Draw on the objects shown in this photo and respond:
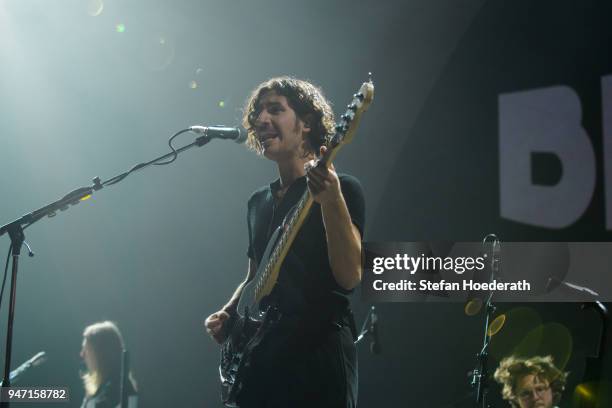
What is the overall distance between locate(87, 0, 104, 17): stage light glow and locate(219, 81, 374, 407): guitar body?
331 centimetres

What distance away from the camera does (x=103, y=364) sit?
414cm

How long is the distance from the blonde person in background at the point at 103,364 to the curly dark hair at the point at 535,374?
7.45 feet

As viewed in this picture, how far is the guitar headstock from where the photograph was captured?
64.9 inches

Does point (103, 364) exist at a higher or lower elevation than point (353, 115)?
lower

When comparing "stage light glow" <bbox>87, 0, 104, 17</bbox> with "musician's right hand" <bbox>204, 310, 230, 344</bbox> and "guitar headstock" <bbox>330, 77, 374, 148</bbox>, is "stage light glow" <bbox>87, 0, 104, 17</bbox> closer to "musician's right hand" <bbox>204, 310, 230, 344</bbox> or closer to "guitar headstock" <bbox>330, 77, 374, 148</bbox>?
"musician's right hand" <bbox>204, 310, 230, 344</bbox>

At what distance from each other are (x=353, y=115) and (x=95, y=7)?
3648 millimetres

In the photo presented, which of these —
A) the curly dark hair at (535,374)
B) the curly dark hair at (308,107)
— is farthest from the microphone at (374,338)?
the curly dark hair at (308,107)

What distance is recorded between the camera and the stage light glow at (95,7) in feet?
15.3

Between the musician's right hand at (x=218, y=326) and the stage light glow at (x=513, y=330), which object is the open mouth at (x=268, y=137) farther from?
the stage light glow at (x=513, y=330)

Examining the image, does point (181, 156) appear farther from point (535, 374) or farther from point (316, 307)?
point (316, 307)

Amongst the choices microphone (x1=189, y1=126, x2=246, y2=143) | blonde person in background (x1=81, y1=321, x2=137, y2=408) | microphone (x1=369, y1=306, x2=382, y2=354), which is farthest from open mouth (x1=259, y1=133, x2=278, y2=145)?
blonde person in background (x1=81, y1=321, x2=137, y2=408)

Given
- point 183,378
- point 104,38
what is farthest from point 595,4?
point 183,378

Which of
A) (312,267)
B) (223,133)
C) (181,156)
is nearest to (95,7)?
(181,156)

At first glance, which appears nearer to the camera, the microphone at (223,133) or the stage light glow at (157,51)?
the microphone at (223,133)
